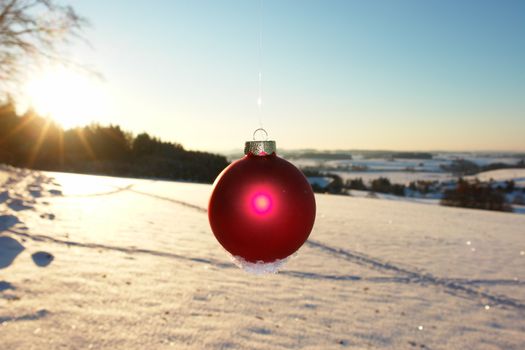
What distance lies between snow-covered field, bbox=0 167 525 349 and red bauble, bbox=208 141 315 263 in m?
4.11

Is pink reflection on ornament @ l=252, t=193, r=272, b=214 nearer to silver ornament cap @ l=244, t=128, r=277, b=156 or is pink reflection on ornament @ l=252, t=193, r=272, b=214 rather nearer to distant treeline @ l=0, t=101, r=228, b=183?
silver ornament cap @ l=244, t=128, r=277, b=156

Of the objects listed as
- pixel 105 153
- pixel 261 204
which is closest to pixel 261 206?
pixel 261 204

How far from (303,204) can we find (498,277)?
9244 mm

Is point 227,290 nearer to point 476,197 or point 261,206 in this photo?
point 261,206

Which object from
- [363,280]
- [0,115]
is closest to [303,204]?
[363,280]

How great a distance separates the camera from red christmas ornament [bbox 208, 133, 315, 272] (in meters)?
1.21

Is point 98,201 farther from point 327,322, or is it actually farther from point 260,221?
point 260,221

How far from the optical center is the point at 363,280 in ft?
25.9

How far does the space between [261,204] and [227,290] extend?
232 inches

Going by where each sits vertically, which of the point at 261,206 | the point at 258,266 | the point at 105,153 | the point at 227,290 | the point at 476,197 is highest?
the point at 105,153

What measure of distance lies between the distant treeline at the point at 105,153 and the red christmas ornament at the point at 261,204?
31.5 m

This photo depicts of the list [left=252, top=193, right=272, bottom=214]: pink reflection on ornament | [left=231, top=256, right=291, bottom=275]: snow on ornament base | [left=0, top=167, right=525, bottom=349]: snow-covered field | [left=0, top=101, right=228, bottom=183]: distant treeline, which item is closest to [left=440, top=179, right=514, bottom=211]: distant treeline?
[left=0, top=167, right=525, bottom=349]: snow-covered field

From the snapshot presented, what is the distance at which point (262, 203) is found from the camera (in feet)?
3.93

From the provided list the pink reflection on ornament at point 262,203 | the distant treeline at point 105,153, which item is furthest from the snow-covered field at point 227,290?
the distant treeline at point 105,153
